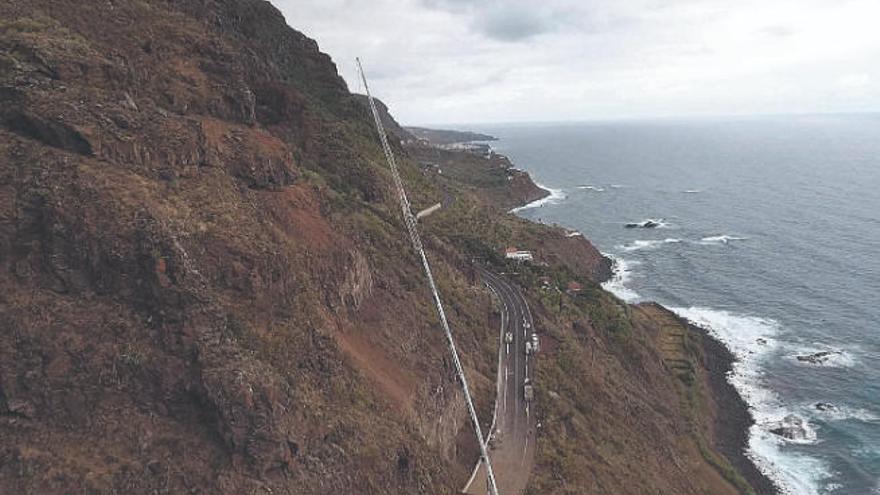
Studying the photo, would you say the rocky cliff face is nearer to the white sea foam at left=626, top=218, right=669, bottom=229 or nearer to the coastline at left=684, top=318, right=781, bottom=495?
the coastline at left=684, top=318, right=781, bottom=495

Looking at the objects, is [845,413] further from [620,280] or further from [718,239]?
[718,239]

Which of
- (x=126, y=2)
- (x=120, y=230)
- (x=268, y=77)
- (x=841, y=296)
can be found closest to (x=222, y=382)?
(x=120, y=230)

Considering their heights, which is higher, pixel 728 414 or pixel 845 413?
pixel 845 413

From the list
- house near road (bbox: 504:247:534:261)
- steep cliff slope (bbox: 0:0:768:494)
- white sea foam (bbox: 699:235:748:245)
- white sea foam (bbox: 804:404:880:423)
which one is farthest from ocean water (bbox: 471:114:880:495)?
steep cliff slope (bbox: 0:0:768:494)

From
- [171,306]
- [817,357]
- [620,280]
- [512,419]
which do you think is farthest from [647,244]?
[171,306]

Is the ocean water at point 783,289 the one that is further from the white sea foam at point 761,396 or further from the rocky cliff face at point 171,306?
the rocky cliff face at point 171,306

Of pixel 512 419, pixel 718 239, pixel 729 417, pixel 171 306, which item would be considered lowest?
pixel 729 417

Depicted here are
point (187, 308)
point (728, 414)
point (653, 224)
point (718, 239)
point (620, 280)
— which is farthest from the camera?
point (653, 224)
